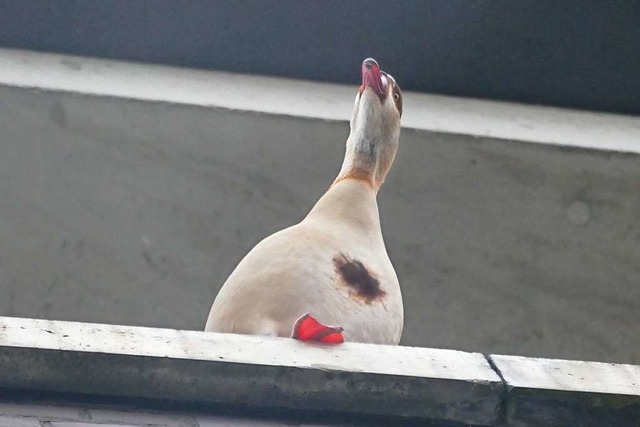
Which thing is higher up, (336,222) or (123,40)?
(123,40)

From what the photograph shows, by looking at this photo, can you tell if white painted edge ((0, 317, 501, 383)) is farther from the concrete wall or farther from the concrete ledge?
the concrete wall

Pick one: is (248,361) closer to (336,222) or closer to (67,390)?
(67,390)

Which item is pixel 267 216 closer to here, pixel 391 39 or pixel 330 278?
pixel 391 39

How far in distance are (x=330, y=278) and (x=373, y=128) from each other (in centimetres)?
39

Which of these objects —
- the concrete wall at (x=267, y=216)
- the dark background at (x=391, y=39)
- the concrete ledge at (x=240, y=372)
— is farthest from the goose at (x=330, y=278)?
the dark background at (x=391, y=39)

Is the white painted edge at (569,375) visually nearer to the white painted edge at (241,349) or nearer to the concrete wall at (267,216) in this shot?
the white painted edge at (241,349)

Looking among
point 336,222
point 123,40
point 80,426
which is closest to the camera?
point 80,426

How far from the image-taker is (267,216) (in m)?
4.07

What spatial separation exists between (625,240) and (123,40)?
69.6 inches

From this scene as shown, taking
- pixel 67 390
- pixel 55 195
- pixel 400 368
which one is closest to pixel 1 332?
pixel 67 390

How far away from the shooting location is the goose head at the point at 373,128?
2389mm

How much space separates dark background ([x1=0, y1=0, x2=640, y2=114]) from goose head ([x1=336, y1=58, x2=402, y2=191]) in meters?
2.09

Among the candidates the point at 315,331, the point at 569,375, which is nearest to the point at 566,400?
the point at 569,375

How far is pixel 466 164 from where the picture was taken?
4.09 meters
